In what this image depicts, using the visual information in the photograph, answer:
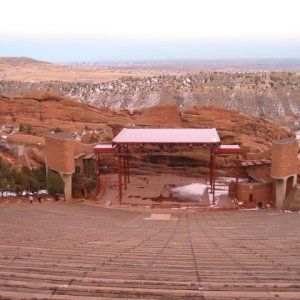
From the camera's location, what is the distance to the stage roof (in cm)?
3039

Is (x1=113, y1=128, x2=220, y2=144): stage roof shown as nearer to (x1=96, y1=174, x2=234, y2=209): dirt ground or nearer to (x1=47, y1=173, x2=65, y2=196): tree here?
(x1=96, y1=174, x2=234, y2=209): dirt ground

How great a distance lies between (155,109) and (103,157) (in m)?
8.75

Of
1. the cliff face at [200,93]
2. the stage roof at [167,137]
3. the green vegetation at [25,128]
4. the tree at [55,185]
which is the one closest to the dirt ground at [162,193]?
the tree at [55,185]

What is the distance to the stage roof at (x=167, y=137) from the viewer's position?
3039 cm

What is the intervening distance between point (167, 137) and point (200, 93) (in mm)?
63675

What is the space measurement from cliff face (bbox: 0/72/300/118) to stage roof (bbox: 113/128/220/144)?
162 feet

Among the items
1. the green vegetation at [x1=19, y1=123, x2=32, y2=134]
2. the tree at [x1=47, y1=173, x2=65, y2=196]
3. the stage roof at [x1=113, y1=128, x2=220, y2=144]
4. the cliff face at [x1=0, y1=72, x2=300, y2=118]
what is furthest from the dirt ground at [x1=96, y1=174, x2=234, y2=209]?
the cliff face at [x1=0, y1=72, x2=300, y2=118]

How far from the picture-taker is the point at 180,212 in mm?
29109

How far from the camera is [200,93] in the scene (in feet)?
310

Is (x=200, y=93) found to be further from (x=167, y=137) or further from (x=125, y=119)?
(x=167, y=137)

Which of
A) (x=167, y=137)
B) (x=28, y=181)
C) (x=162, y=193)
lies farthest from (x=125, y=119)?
(x=28, y=181)

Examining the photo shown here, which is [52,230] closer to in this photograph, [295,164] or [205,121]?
[295,164]

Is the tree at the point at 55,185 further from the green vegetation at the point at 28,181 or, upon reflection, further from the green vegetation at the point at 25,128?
the green vegetation at the point at 25,128

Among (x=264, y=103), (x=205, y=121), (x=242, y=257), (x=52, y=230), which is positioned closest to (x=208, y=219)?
(x=52, y=230)
